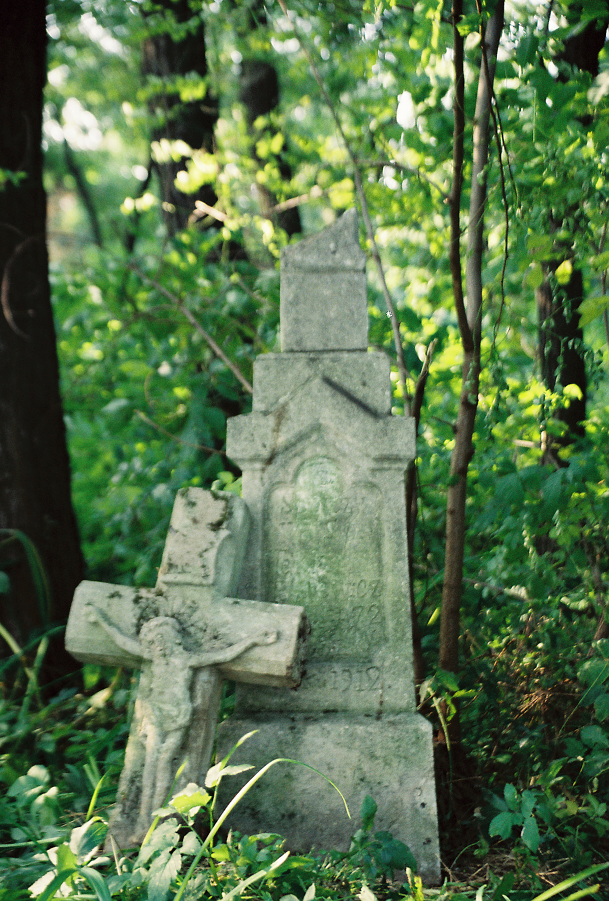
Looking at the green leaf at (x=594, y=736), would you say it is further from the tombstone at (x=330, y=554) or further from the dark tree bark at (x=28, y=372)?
the dark tree bark at (x=28, y=372)

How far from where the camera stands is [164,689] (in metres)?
2.08

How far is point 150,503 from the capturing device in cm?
414

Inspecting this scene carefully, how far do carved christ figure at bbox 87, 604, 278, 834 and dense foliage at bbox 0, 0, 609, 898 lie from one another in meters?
0.35

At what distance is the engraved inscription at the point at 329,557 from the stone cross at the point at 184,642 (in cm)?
15

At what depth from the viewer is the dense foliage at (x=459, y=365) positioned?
2344mm

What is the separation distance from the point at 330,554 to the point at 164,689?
0.67m

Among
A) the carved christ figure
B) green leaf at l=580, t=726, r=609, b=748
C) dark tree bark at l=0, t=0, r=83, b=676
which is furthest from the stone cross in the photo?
dark tree bark at l=0, t=0, r=83, b=676

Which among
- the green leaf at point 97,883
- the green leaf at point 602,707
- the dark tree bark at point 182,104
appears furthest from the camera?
the dark tree bark at point 182,104

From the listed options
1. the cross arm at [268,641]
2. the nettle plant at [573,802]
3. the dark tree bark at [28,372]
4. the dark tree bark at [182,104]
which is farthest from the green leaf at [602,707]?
the dark tree bark at [182,104]

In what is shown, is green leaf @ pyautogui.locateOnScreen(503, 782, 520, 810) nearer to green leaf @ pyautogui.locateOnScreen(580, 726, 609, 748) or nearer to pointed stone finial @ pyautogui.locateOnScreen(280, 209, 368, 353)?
green leaf @ pyautogui.locateOnScreen(580, 726, 609, 748)

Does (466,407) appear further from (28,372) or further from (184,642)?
(28,372)

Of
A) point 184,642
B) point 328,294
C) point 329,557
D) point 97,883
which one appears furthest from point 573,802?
point 328,294

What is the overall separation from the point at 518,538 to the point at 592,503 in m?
0.33

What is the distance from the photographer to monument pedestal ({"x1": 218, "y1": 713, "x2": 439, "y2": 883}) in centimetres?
214
